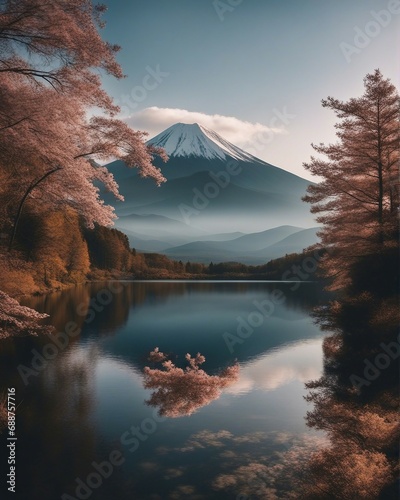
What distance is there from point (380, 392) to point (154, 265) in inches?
3882

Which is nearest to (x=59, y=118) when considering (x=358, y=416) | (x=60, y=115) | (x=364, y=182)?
(x=60, y=115)

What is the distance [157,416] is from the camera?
1320 cm

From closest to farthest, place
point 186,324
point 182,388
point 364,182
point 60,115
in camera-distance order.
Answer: point 60,115 → point 182,388 → point 364,182 → point 186,324

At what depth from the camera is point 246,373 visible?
1934 cm

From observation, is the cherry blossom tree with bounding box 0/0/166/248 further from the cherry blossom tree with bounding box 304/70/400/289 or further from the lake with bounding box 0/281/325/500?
the cherry blossom tree with bounding box 304/70/400/289

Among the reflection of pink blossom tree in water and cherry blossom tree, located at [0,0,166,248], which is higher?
cherry blossom tree, located at [0,0,166,248]

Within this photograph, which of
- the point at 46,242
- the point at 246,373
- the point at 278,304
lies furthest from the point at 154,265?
the point at 246,373

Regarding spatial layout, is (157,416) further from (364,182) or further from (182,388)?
(364,182)

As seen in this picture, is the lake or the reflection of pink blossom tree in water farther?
the reflection of pink blossom tree in water

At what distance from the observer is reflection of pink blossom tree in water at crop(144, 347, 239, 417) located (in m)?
14.1

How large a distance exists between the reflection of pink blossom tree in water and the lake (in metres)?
0.06

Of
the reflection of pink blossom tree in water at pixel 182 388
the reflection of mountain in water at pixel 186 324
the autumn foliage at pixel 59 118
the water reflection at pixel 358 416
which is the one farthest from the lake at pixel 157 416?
the autumn foliage at pixel 59 118

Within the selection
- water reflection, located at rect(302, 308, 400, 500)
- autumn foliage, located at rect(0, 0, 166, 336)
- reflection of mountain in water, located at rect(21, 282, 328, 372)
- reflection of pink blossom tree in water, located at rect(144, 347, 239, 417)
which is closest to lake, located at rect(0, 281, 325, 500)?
reflection of pink blossom tree in water, located at rect(144, 347, 239, 417)

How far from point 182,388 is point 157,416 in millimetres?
2705
